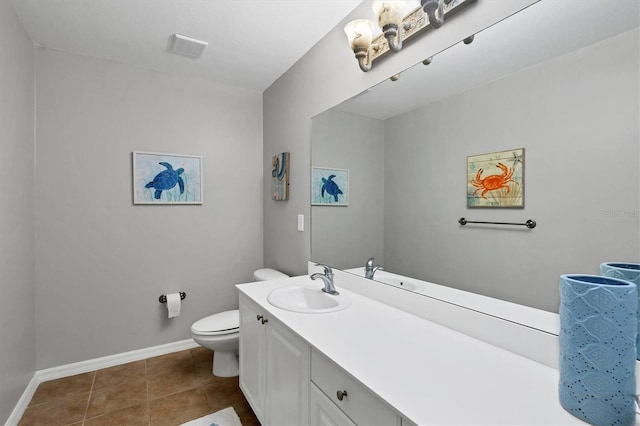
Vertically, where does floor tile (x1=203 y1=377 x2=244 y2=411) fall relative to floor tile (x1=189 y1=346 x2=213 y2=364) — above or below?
below

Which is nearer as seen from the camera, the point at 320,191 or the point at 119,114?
the point at 320,191

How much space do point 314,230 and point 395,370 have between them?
54.6 inches

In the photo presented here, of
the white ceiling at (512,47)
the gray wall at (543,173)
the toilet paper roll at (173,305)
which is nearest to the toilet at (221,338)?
the toilet paper roll at (173,305)

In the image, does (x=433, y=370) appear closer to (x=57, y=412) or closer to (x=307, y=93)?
(x=307, y=93)

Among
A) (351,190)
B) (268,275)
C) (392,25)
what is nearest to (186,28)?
(392,25)

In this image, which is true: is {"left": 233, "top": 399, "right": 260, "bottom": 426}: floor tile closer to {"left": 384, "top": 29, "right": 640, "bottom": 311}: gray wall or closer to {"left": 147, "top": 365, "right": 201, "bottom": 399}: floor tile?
{"left": 147, "top": 365, "right": 201, "bottom": 399}: floor tile

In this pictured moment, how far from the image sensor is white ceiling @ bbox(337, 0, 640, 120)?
0.89 m

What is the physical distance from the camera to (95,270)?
2.42 meters

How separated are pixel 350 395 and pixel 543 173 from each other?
0.92 meters

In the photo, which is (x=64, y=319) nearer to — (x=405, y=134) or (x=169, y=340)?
(x=169, y=340)

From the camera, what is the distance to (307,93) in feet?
7.67

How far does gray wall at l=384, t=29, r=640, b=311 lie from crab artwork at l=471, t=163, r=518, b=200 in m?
0.06

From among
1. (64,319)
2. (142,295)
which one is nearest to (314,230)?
(142,295)

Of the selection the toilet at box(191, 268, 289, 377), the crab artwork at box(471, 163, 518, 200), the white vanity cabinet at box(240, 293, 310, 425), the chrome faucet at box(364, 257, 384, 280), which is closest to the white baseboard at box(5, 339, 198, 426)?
the toilet at box(191, 268, 289, 377)
